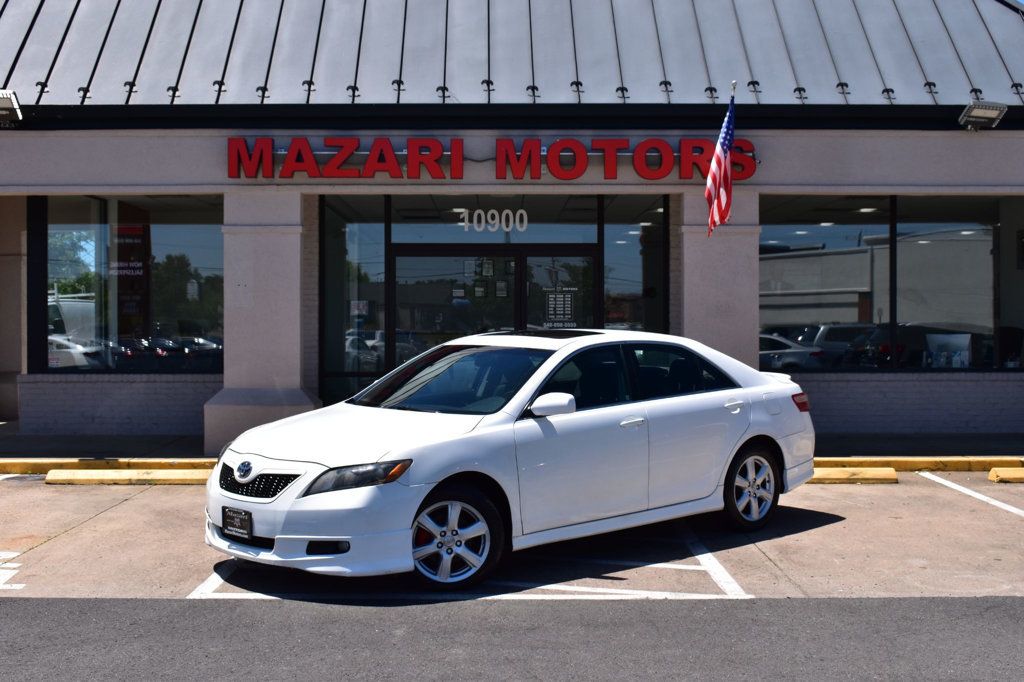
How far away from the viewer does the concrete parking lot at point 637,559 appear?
6172mm

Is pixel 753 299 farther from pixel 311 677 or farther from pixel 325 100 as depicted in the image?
pixel 311 677

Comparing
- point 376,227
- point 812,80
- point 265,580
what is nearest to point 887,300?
point 812,80

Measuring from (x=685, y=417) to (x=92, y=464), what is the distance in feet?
21.5

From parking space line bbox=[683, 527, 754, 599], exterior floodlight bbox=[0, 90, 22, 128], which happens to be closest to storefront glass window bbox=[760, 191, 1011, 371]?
parking space line bbox=[683, 527, 754, 599]

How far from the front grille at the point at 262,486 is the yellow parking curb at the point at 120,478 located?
4.01 meters

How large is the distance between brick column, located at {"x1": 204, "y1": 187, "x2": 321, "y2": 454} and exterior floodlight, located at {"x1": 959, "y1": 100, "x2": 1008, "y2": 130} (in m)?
7.88

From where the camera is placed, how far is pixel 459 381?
7062 mm

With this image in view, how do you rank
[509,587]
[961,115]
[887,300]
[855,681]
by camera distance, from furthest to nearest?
[887,300], [961,115], [509,587], [855,681]

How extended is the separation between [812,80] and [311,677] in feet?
33.2

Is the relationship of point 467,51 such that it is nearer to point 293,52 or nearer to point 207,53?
point 293,52

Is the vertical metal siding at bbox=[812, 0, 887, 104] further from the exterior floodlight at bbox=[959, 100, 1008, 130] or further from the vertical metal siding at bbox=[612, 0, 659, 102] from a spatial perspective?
the vertical metal siding at bbox=[612, 0, 659, 102]

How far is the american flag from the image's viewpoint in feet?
35.3

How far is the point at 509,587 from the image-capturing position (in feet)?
20.5

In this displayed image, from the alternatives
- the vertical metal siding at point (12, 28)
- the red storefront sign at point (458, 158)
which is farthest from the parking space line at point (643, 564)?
the vertical metal siding at point (12, 28)
